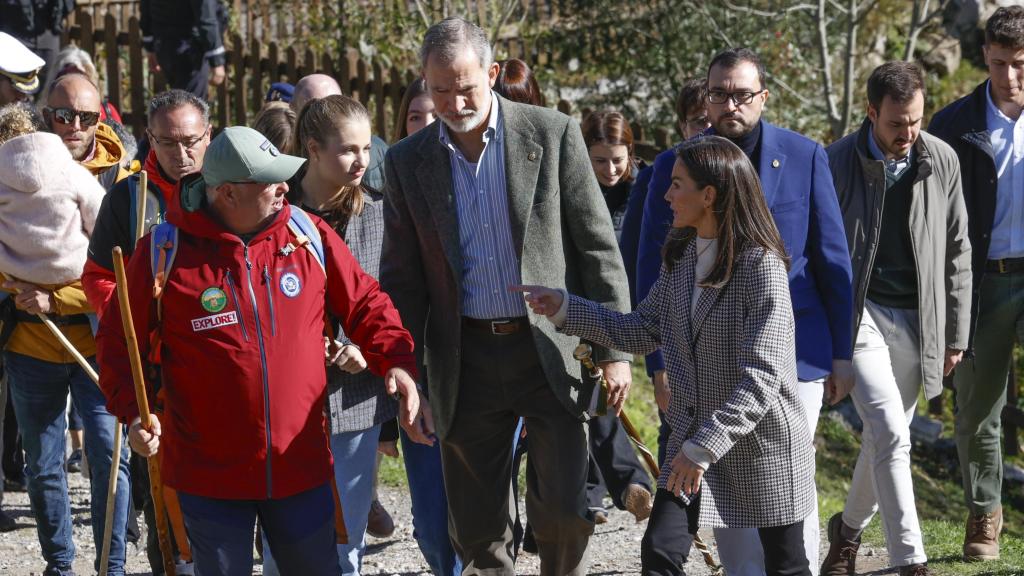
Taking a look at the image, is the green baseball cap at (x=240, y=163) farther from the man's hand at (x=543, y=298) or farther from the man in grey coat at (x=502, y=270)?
the man's hand at (x=543, y=298)

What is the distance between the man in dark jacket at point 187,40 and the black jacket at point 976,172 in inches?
231

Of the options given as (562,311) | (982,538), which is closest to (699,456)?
(562,311)

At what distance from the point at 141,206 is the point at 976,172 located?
361cm

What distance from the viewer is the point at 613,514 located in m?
6.98

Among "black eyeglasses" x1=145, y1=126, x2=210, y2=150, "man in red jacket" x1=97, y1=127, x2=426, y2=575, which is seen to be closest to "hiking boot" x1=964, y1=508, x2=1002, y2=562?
"man in red jacket" x1=97, y1=127, x2=426, y2=575

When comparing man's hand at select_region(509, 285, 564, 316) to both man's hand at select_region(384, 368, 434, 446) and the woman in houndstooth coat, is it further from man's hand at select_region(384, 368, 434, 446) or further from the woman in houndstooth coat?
man's hand at select_region(384, 368, 434, 446)

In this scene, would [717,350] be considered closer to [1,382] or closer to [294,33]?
[1,382]

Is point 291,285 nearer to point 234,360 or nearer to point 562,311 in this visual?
point 234,360

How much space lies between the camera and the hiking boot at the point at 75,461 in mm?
7668

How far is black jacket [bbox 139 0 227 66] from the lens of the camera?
993cm

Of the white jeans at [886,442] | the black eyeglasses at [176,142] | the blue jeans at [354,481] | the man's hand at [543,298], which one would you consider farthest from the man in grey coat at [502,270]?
the white jeans at [886,442]

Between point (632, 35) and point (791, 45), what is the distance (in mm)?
1426

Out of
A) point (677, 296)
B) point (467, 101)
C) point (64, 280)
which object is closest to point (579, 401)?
point (677, 296)

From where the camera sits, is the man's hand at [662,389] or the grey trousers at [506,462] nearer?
the grey trousers at [506,462]
